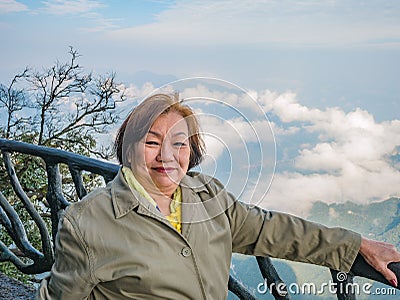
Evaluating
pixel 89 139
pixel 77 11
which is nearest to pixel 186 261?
pixel 89 139

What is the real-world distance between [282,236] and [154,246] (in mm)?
312

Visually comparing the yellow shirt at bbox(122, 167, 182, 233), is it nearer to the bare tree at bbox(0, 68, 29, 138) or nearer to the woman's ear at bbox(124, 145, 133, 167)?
the woman's ear at bbox(124, 145, 133, 167)

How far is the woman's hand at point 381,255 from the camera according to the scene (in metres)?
1.19

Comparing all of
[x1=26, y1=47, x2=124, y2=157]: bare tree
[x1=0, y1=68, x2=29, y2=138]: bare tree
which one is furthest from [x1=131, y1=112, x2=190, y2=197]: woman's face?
[x1=0, y1=68, x2=29, y2=138]: bare tree

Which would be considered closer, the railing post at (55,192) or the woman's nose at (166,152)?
the woman's nose at (166,152)

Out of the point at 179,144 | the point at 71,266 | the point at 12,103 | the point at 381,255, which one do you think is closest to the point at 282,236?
the point at 381,255

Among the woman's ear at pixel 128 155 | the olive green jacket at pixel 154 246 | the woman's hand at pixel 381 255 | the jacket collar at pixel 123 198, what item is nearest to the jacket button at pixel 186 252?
the olive green jacket at pixel 154 246

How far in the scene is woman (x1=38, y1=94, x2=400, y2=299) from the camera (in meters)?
1.18

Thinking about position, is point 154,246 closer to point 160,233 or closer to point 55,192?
point 160,233

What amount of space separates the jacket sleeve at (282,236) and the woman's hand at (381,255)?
0.05 m

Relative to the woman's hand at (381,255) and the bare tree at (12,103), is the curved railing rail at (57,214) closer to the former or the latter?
the woman's hand at (381,255)

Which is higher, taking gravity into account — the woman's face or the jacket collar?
the woman's face

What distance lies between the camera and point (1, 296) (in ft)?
8.83

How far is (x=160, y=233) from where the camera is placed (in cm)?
122
